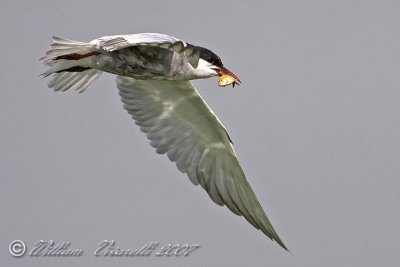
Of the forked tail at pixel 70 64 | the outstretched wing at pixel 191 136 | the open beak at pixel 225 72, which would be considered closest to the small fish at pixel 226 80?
the open beak at pixel 225 72

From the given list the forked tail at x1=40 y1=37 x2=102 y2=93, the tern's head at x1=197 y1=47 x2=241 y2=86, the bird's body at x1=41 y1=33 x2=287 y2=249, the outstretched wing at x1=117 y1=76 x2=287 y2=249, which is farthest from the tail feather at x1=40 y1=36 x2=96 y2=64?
the outstretched wing at x1=117 y1=76 x2=287 y2=249

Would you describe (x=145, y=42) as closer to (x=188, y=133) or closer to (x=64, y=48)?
(x=64, y=48)

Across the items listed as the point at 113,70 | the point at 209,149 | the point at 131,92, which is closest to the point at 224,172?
the point at 209,149

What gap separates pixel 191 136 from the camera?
11969 millimetres

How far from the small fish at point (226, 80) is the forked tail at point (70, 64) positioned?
1.19m

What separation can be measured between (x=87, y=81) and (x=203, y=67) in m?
1.71

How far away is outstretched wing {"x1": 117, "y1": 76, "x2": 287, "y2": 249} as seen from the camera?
11688 millimetres

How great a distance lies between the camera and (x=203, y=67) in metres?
10.1

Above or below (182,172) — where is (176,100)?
above

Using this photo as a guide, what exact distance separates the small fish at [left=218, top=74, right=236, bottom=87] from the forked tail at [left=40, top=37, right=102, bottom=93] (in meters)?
1.19

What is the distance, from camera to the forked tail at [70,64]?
10023mm

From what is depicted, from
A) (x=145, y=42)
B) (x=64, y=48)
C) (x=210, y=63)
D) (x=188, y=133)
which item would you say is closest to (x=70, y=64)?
(x=64, y=48)

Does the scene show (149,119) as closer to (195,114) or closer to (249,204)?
(195,114)

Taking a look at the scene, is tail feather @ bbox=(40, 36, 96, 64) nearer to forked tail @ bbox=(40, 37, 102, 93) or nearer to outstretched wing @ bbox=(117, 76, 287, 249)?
forked tail @ bbox=(40, 37, 102, 93)
